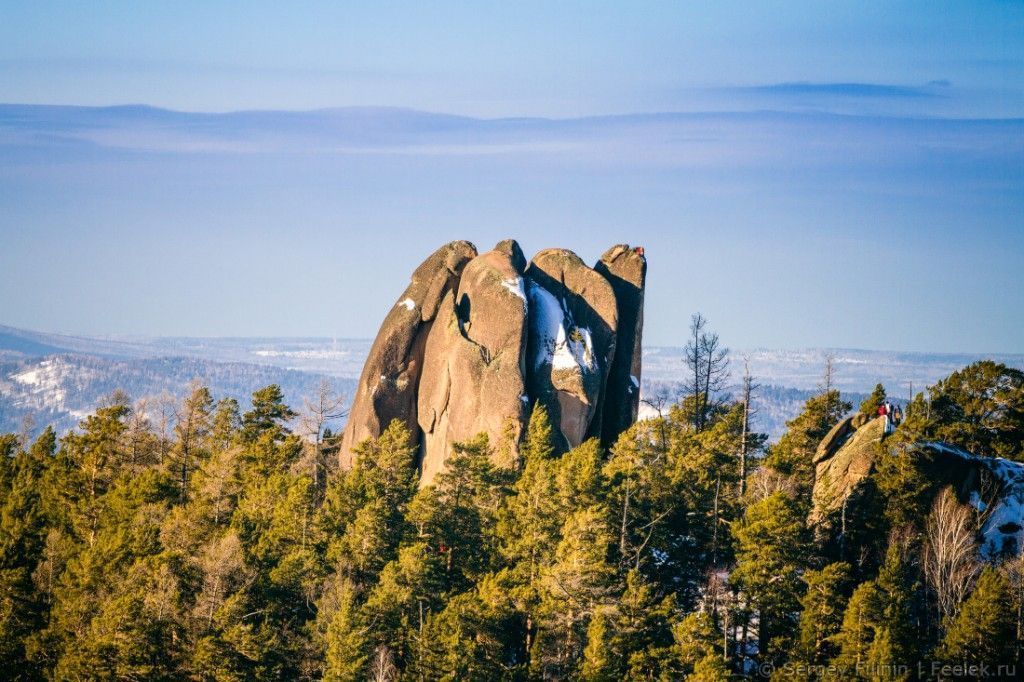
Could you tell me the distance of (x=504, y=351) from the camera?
256 feet

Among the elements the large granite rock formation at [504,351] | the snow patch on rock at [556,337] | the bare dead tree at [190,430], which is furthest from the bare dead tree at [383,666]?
the bare dead tree at [190,430]

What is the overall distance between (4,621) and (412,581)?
23.1 meters

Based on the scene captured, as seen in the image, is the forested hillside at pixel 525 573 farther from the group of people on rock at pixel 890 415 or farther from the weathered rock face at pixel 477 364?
the weathered rock face at pixel 477 364

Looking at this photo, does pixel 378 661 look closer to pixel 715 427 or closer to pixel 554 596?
pixel 554 596

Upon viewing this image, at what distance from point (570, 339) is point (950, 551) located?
23.1 meters

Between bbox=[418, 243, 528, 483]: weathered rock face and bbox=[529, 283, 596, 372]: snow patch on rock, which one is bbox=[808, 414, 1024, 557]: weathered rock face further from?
bbox=[418, 243, 528, 483]: weathered rock face

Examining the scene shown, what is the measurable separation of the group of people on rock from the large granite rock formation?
45.8 feet

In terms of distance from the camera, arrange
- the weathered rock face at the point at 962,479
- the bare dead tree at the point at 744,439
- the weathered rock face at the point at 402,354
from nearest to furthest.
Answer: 1. the weathered rock face at the point at 962,479
2. the bare dead tree at the point at 744,439
3. the weathered rock face at the point at 402,354

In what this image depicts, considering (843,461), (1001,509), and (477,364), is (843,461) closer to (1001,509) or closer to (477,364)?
(1001,509)

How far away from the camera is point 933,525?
6888 centimetres

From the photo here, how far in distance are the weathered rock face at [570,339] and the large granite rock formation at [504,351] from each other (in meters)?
0.06

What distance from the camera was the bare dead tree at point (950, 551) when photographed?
65.7 meters

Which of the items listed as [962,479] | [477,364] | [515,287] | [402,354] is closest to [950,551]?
[962,479]

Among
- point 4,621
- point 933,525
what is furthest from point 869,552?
point 4,621
